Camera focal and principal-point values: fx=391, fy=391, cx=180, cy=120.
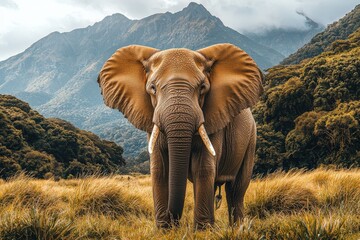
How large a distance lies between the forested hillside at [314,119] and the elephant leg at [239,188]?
56.8ft

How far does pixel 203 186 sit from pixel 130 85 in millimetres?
1546

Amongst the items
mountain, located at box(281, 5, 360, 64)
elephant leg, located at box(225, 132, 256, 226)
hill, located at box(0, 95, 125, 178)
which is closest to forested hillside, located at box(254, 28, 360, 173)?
hill, located at box(0, 95, 125, 178)

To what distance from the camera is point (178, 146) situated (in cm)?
403

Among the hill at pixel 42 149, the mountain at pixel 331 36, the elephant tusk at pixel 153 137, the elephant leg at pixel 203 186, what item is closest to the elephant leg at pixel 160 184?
the elephant leg at pixel 203 186

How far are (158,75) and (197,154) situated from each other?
1032 mm

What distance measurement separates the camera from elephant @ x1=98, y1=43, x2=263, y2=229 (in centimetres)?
406

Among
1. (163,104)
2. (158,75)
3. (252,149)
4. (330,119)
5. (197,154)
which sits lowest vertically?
(330,119)

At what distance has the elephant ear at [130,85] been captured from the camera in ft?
15.2

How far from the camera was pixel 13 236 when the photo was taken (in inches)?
138

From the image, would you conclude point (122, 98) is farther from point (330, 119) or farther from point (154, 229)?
point (330, 119)

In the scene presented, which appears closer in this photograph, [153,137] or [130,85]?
[153,137]

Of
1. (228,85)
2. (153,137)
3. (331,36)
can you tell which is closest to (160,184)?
(153,137)

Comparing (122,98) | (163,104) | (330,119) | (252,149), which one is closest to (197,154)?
(163,104)

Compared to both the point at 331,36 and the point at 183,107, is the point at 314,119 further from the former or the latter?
the point at 331,36
